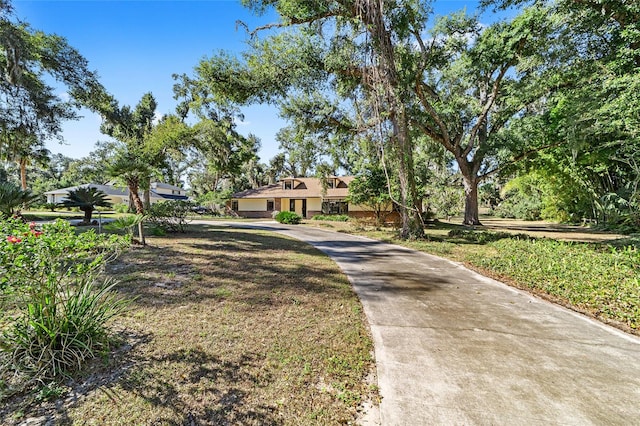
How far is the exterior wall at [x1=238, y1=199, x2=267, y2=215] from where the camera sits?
30.5 meters

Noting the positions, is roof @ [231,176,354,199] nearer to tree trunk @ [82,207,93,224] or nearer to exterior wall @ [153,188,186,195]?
exterior wall @ [153,188,186,195]

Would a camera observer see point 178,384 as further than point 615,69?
No

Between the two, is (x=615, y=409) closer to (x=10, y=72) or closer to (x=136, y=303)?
(x=136, y=303)

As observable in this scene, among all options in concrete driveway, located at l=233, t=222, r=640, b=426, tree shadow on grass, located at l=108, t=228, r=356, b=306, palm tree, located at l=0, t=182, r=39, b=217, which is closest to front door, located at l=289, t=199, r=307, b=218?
tree shadow on grass, located at l=108, t=228, r=356, b=306

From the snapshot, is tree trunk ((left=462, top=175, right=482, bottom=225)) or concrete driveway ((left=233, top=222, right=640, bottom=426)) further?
tree trunk ((left=462, top=175, right=482, bottom=225))

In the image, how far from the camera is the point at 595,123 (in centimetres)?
823

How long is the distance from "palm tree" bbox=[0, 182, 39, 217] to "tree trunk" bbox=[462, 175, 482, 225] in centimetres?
2103

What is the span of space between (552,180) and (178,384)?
864 inches

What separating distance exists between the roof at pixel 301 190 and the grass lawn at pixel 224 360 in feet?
76.1

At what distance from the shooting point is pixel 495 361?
9.20ft

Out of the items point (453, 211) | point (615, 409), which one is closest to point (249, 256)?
point (615, 409)

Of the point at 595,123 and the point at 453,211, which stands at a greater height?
the point at 595,123

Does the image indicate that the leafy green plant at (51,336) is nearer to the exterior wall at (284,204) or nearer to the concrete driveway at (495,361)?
the concrete driveway at (495,361)

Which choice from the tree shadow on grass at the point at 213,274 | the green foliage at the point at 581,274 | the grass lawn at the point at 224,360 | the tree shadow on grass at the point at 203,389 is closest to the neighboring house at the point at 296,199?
the green foliage at the point at 581,274
